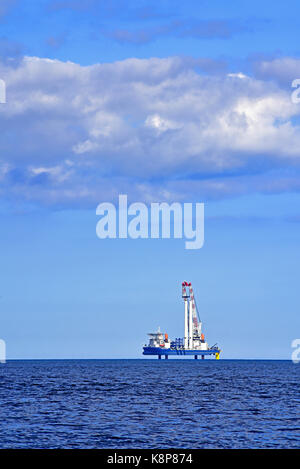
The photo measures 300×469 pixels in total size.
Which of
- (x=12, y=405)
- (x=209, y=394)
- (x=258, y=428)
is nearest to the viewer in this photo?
(x=258, y=428)

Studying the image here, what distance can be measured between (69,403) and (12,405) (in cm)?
714

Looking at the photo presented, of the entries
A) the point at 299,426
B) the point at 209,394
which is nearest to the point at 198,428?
the point at 299,426

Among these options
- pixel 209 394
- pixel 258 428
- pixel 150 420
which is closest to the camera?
pixel 258 428

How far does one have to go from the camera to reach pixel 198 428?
59.5 m

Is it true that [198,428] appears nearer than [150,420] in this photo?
Yes

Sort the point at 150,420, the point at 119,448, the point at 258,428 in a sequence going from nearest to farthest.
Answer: the point at 119,448
the point at 258,428
the point at 150,420

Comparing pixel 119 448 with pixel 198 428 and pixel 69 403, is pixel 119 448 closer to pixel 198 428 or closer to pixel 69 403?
pixel 198 428

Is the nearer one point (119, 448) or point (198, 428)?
point (119, 448)

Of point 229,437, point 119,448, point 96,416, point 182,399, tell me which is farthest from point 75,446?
point 182,399
